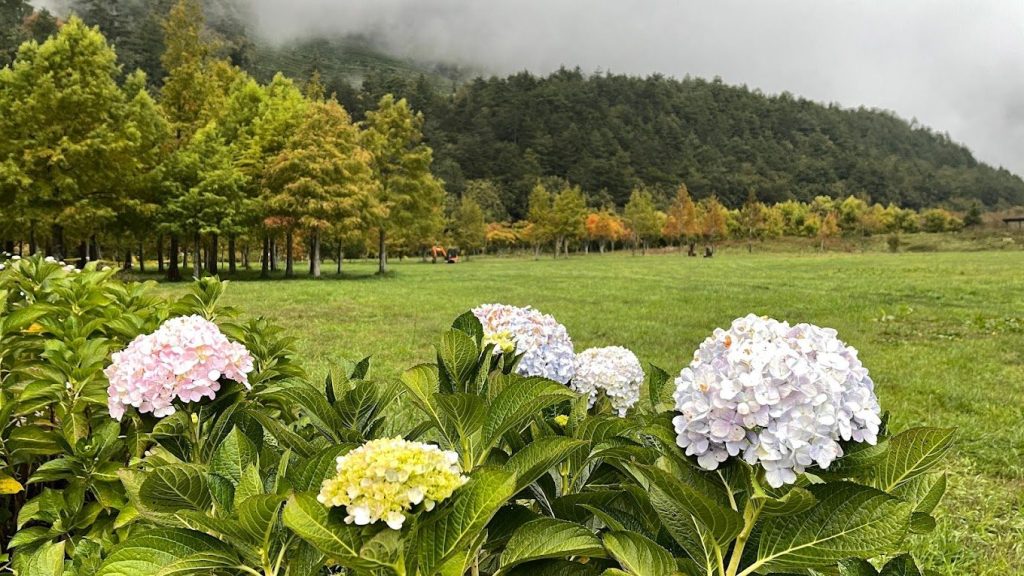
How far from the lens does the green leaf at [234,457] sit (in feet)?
3.38

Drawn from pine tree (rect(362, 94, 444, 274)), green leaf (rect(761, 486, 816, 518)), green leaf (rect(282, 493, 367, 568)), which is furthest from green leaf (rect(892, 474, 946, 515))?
pine tree (rect(362, 94, 444, 274))

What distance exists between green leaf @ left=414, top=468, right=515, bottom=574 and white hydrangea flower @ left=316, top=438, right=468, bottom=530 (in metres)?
0.02

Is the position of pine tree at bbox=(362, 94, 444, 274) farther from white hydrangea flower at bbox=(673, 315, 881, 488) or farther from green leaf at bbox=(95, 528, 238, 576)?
A: white hydrangea flower at bbox=(673, 315, 881, 488)

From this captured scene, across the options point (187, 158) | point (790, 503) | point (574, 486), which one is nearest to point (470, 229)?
point (187, 158)

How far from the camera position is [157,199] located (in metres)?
23.5

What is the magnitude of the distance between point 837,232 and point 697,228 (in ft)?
51.9

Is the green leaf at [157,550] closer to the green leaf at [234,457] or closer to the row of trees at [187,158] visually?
the green leaf at [234,457]

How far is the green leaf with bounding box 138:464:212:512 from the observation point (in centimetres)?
90

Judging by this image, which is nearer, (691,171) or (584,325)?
(584,325)

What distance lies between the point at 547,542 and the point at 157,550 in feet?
1.88

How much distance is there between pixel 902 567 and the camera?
96cm

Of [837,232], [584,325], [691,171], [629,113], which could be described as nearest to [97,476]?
[584,325]

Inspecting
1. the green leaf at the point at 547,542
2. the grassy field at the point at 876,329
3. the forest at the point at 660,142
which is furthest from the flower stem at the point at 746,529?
the forest at the point at 660,142

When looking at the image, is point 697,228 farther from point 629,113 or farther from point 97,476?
point 629,113
